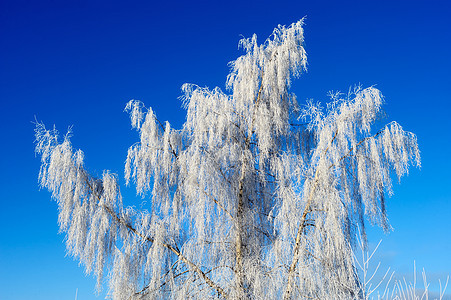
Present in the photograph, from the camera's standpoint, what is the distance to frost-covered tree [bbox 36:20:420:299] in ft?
20.8

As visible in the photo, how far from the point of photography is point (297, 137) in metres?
8.09

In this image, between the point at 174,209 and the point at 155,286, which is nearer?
the point at 155,286

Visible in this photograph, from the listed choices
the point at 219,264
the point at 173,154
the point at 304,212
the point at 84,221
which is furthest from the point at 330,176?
the point at 84,221

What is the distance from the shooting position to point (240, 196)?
7281 mm

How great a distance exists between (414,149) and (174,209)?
3.72 metres

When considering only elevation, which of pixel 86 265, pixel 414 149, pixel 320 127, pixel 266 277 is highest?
pixel 320 127

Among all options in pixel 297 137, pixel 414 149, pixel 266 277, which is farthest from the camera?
pixel 297 137

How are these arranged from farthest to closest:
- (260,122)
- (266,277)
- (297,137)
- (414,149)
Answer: (297,137), (260,122), (414,149), (266,277)

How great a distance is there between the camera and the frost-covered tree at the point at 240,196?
6.35 m

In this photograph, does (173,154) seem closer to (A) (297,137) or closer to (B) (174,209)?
(B) (174,209)

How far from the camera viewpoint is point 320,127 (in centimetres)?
707

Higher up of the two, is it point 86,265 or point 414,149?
point 414,149

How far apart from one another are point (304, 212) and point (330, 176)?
0.61 meters

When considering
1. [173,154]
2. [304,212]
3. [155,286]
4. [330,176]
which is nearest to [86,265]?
[155,286]
